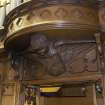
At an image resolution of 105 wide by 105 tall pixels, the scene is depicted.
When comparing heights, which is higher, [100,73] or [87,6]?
[87,6]

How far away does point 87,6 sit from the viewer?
2211mm

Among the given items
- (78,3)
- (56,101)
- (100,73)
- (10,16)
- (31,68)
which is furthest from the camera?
(56,101)

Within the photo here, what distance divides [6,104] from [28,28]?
1.30m

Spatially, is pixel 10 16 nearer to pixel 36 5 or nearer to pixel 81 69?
pixel 36 5

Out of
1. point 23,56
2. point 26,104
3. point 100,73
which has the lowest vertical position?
point 26,104

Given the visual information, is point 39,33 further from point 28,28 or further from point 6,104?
point 6,104

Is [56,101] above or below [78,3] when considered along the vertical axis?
below

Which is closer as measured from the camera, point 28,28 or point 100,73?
point 28,28

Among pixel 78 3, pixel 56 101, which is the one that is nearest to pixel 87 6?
pixel 78 3

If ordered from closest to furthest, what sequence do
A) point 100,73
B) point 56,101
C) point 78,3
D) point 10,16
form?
point 78,3 < point 100,73 < point 10,16 < point 56,101

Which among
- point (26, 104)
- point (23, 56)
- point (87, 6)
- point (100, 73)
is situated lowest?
point (26, 104)

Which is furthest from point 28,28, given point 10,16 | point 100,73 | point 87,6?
point 100,73

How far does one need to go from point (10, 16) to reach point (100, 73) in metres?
1.30

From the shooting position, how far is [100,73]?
2361 mm
